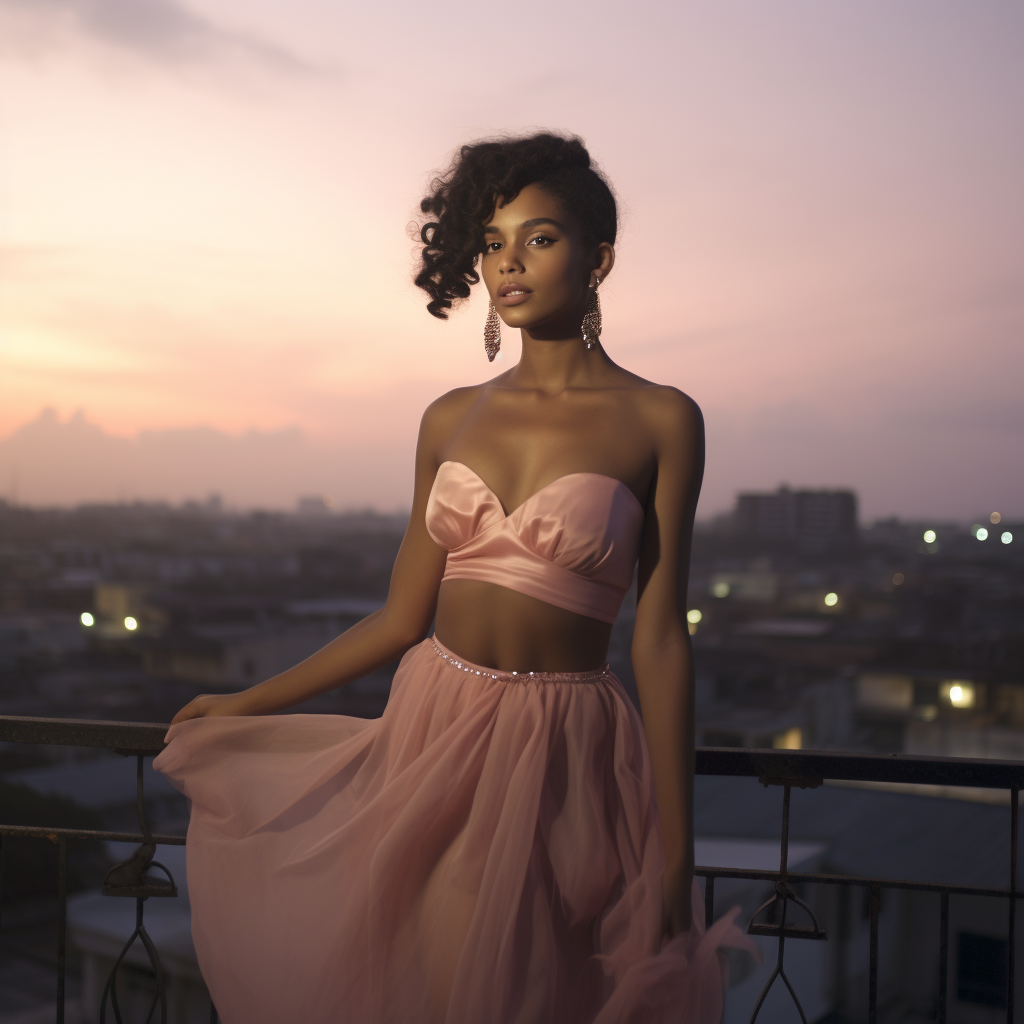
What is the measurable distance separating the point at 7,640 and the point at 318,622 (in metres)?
11.9

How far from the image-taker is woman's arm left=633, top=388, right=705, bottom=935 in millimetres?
1417

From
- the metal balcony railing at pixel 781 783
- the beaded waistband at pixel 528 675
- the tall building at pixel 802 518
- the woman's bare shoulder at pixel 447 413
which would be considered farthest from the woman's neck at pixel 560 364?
the tall building at pixel 802 518

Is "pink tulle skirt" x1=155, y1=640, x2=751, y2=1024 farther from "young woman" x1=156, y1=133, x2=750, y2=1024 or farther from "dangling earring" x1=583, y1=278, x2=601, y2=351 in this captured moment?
"dangling earring" x1=583, y1=278, x2=601, y2=351

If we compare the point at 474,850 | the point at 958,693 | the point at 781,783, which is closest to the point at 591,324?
the point at 474,850

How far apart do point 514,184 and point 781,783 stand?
1.41 m

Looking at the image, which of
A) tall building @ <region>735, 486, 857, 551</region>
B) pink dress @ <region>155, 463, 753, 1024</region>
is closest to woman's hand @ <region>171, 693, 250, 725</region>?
pink dress @ <region>155, 463, 753, 1024</region>

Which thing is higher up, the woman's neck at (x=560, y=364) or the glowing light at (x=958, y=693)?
the woman's neck at (x=560, y=364)

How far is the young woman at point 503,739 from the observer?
1.38 meters

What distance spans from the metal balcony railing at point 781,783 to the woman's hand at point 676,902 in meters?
0.45

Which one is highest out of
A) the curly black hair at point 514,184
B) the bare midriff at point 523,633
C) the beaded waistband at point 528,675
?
the curly black hair at point 514,184

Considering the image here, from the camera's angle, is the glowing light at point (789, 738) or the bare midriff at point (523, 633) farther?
the glowing light at point (789, 738)

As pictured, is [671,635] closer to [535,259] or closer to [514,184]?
[535,259]

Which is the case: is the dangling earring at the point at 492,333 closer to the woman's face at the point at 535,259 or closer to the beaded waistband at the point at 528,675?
the woman's face at the point at 535,259

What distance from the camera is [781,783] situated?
2.07 m
